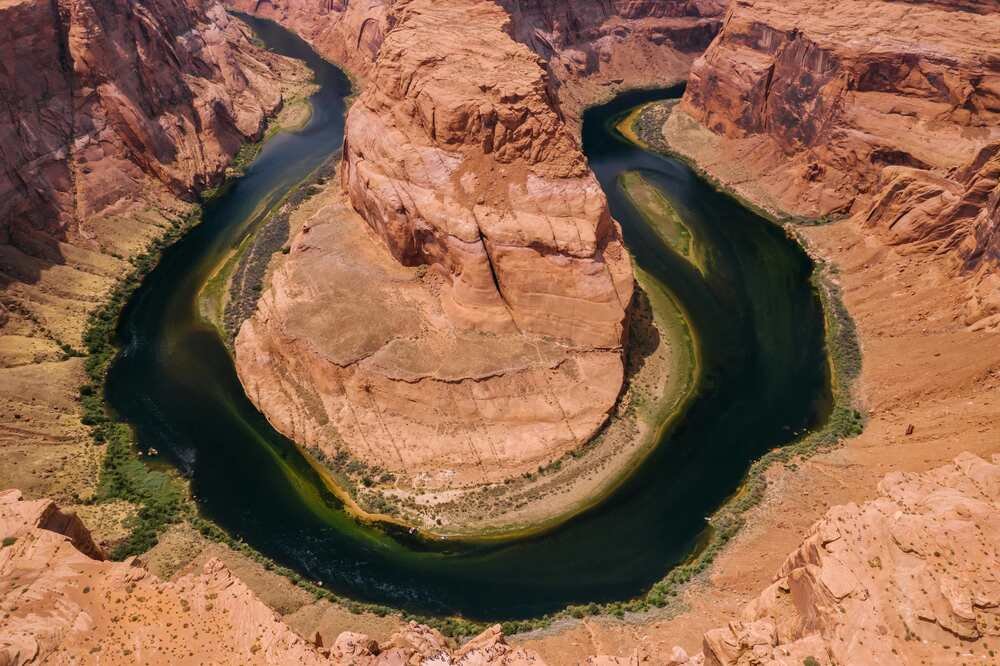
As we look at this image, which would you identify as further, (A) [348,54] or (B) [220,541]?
(A) [348,54]

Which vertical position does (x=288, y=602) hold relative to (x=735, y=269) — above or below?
below

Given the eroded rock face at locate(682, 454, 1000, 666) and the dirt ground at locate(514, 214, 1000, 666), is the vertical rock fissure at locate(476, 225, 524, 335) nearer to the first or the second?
the dirt ground at locate(514, 214, 1000, 666)

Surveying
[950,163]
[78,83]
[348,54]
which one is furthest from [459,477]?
[348,54]

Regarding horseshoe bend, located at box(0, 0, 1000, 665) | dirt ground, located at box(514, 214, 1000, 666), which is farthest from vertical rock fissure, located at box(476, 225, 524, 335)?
dirt ground, located at box(514, 214, 1000, 666)

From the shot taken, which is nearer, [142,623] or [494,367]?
[142,623]

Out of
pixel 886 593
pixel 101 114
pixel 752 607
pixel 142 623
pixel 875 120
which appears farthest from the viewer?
pixel 101 114

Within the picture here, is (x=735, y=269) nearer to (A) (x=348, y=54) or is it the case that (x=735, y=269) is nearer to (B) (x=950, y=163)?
(B) (x=950, y=163)

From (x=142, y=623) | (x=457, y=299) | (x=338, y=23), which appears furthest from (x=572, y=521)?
(x=338, y=23)

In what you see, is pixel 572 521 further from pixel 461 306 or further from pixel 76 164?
pixel 76 164
